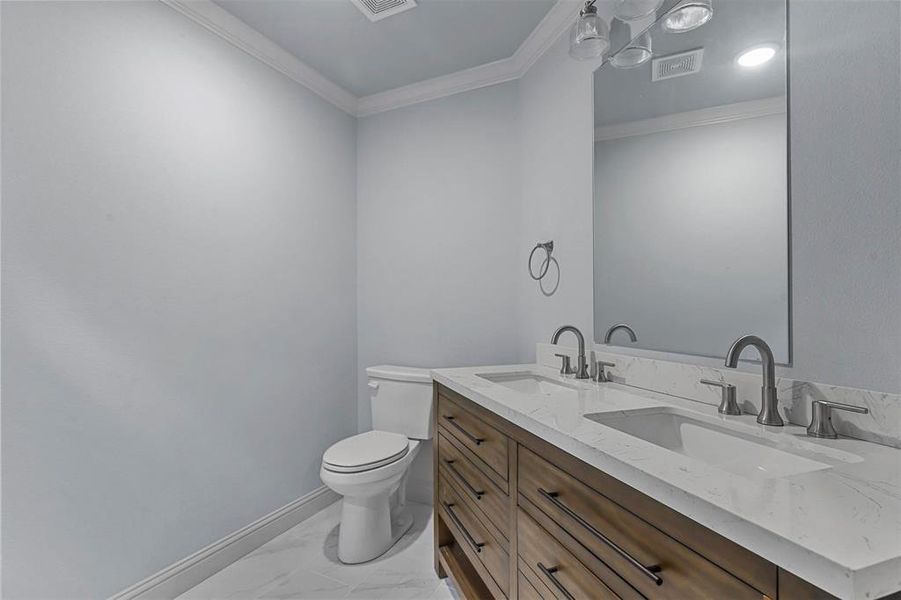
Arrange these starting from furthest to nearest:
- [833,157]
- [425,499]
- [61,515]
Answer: [425,499] → [61,515] → [833,157]

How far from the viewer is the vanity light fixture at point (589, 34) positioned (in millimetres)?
1350

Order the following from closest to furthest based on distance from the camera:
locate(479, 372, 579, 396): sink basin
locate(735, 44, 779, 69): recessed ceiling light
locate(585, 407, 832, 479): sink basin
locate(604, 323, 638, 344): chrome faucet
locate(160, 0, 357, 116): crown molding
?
locate(585, 407, 832, 479): sink basin → locate(735, 44, 779, 69): recessed ceiling light → locate(604, 323, 638, 344): chrome faucet → locate(479, 372, 579, 396): sink basin → locate(160, 0, 357, 116): crown molding

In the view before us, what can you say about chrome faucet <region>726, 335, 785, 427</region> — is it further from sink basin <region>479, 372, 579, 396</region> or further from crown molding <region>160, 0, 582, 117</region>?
crown molding <region>160, 0, 582, 117</region>

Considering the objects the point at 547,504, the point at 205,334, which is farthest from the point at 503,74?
the point at 547,504

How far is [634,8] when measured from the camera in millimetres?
1214

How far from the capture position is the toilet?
191cm

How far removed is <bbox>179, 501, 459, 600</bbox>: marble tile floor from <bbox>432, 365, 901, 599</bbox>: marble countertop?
117 cm

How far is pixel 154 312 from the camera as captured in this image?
66.7 inches

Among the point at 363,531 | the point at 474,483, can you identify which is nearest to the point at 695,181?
the point at 474,483

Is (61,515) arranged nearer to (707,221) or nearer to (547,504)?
(547,504)

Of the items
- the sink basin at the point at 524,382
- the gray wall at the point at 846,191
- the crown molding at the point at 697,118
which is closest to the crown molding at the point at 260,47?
the crown molding at the point at 697,118

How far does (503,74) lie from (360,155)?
3.38ft

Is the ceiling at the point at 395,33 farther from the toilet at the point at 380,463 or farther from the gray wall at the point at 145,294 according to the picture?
the toilet at the point at 380,463

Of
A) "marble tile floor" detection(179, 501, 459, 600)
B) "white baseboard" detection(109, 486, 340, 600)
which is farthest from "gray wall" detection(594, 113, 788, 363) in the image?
"white baseboard" detection(109, 486, 340, 600)
